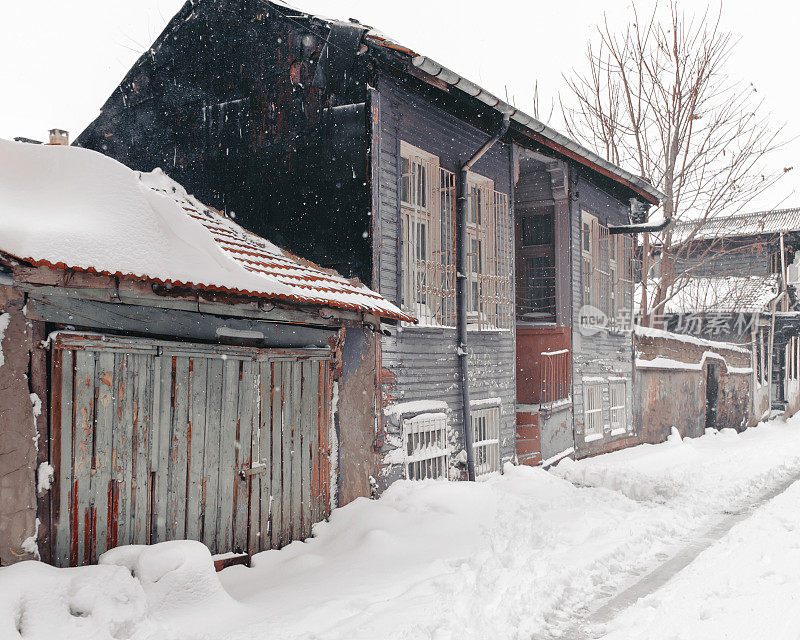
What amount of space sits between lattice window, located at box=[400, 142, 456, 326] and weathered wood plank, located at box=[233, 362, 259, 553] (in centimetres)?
297

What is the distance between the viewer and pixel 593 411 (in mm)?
14070

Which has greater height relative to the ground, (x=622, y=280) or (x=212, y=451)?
(x=622, y=280)

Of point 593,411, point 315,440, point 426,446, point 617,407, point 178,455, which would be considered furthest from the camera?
point 617,407

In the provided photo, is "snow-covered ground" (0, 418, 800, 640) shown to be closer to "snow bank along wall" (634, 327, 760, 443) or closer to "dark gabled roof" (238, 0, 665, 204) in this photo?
"dark gabled roof" (238, 0, 665, 204)

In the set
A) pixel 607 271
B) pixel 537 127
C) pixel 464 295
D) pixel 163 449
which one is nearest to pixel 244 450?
pixel 163 449

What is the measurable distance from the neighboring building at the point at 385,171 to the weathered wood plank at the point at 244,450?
204cm

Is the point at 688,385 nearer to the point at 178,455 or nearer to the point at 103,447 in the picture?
the point at 178,455

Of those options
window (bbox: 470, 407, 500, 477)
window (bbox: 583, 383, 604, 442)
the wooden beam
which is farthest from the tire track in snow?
window (bbox: 583, 383, 604, 442)

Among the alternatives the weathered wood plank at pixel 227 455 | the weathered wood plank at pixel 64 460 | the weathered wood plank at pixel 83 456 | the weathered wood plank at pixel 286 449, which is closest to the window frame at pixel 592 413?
the weathered wood plank at pixel 286 449

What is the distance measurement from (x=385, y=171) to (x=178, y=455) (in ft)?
14.6

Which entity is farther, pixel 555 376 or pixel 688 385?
pixel 688 385

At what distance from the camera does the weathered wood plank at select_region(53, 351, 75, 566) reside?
4664mm

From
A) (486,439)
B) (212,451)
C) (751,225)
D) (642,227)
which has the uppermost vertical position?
(751,225)

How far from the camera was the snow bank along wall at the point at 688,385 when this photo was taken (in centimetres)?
1669
